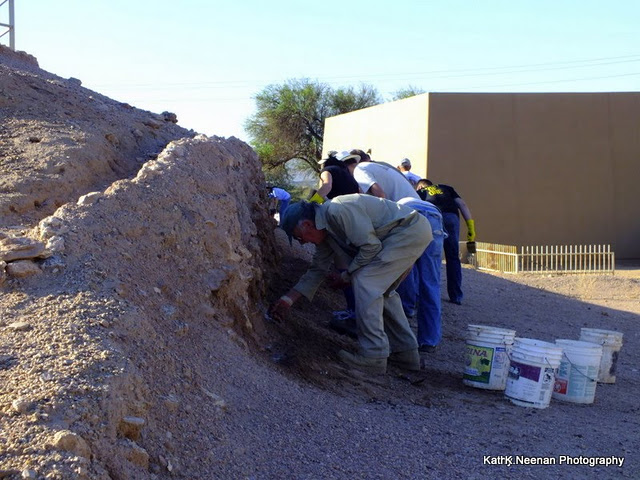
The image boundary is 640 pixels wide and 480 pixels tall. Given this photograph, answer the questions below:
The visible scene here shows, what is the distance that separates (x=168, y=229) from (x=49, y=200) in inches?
34.8

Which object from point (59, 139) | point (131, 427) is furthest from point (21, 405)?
point (59, 139)

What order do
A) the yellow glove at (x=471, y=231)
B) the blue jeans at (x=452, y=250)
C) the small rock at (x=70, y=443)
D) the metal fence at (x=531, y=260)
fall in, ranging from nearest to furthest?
the small rock at (x=70, y=443) → the blue jeans at (x=452, y=250) → the yellow glove at (x=471, y=231) → the metal fence at (x=531, y=260)

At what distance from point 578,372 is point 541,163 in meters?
16.0

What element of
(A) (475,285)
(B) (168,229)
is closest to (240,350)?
(B) (168,229)

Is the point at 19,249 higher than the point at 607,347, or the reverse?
the point at 19,249

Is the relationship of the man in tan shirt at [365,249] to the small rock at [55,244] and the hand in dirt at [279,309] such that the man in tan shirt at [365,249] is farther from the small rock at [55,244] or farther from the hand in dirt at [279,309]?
the small rock at [55,244]

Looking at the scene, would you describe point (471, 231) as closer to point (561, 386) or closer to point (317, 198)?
point (317, 198)

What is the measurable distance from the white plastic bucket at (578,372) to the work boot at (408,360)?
1052 millimetres

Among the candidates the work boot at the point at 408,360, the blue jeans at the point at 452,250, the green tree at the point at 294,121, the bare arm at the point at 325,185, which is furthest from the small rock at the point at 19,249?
the green tree at the point at 294,121

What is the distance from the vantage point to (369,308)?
555 centimetres

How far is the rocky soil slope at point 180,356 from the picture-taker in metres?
3.22

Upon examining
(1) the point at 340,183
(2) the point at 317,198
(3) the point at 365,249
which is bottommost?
(3) the point at 365,249

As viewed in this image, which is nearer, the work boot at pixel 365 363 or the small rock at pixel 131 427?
the small rock at pixel 131 427

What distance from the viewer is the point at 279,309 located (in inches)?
230
